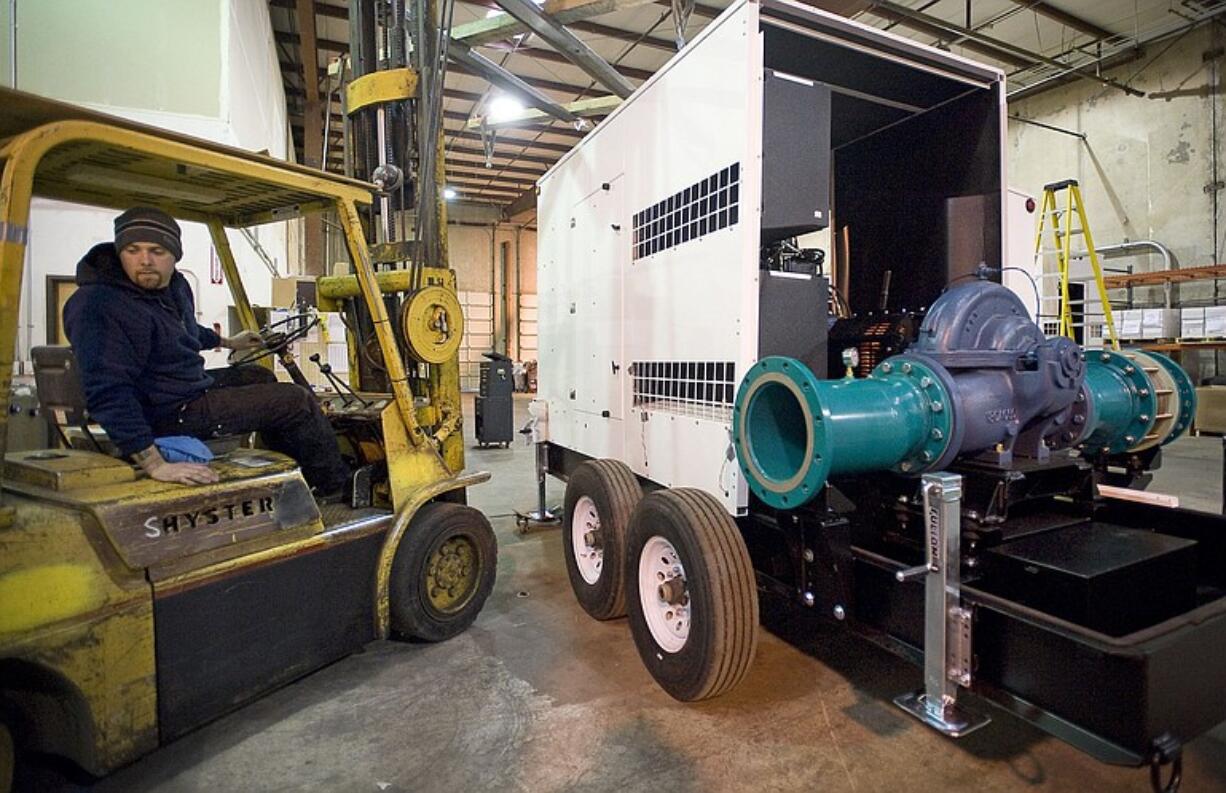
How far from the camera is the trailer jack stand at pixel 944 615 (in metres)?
1.78

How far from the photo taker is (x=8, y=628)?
177cm

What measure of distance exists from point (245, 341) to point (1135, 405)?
4026 mm

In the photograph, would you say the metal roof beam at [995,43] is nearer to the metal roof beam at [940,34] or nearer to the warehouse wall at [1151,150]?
the metal roof beam at [940,34]

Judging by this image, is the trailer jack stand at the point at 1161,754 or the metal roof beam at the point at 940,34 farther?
Result: the metal roof beam at the point at 940,34

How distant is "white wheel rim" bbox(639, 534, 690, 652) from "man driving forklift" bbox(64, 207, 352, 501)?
1.63 meters

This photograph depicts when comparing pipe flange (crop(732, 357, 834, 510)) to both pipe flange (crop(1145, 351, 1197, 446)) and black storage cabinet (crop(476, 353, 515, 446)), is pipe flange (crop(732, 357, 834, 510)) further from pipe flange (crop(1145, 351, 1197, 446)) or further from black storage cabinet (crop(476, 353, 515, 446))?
black storage cabinet (crop(476, 353, 515, 446))

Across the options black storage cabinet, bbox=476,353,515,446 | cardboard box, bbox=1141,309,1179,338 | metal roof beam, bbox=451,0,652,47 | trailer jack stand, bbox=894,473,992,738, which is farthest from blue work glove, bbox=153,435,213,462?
cardboard box, bbox=1141,309,1179,338

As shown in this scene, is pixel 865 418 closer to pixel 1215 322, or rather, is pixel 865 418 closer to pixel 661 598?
pixel 661 598

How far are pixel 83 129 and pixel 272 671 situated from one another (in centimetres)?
197

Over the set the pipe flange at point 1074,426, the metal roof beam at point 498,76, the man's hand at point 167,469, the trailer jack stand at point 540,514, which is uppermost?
the metal roof beam at point 498,76

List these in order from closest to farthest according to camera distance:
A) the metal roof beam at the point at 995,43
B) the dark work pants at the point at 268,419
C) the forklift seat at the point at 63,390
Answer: the forklift seat at the point at 63,390, the dark work pants at the point at 268,419, the metal roof beam at the point at 995,43

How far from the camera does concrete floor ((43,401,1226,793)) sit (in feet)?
7.08

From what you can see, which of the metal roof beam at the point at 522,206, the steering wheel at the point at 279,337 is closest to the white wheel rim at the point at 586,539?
the steering wheel at the point at 279,337

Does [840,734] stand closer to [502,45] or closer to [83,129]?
[83,129]
